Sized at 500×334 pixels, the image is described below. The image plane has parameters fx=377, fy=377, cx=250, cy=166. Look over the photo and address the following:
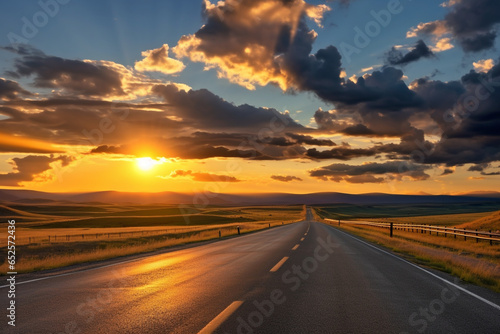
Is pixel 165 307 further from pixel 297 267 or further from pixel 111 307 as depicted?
pixel 297 267

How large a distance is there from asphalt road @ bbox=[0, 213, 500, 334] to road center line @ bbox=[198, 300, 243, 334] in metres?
0.02

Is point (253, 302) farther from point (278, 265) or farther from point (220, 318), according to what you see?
point (278, 265)

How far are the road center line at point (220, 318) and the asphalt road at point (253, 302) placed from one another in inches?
0.6

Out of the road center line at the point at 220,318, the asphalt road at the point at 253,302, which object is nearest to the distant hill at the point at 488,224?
the asphalt road at the point at 253,302

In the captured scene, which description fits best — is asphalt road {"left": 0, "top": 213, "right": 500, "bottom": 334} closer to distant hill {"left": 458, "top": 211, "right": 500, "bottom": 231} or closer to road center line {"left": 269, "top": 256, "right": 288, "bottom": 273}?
road center line {"left": 269, "top": 256, "right": 288, "bottom": 273}

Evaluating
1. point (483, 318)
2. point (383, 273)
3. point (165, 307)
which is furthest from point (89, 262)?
point (483, 318)

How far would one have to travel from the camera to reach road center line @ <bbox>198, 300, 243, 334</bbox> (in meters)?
5.40

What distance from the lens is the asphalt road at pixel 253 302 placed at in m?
5.75

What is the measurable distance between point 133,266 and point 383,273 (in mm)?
8212

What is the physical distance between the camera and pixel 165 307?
22.3 ft

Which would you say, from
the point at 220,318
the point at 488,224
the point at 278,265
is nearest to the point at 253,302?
the point at 220,318

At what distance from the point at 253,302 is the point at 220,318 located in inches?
52.6

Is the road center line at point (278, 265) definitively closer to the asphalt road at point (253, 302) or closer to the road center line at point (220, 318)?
the asphalt road at point (253, 302)

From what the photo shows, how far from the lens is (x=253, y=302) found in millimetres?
7230
